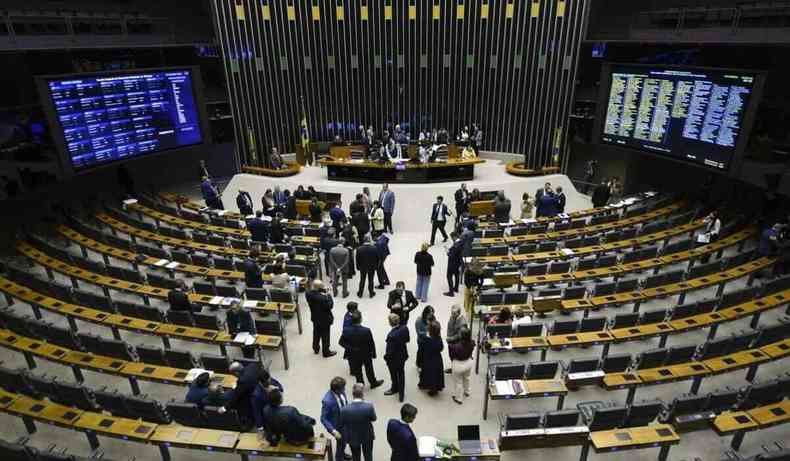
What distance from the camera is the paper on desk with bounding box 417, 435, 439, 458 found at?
493cm

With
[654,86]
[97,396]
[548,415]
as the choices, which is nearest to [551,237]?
[654,86]

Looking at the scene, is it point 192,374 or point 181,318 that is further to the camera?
point 181,318

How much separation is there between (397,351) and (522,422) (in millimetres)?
1771

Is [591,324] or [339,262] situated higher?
[339,262]

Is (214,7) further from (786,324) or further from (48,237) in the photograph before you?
(786,324)

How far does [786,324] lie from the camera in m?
6.86

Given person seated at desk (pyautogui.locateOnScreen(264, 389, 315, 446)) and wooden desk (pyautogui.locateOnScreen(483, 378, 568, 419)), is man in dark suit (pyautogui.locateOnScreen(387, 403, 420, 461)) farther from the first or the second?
wooden desk (pyautogui.locateOnScreen(483, 378, 568, 419))

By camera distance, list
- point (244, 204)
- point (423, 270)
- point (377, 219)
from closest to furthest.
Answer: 1. point (423, 270)
2. point (377, 219)
3. point (244, 204)

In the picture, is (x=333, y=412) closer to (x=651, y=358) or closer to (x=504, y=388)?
(x=504, y=388)

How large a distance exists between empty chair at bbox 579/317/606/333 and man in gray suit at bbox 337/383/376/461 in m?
3.76

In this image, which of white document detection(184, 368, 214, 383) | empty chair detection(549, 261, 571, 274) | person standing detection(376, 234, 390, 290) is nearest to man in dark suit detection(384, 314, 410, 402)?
white document detection(184, 368, 214, 383)

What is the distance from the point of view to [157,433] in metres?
5.36

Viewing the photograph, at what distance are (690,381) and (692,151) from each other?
21.3 ft

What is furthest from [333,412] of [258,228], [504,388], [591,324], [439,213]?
[439,213]
